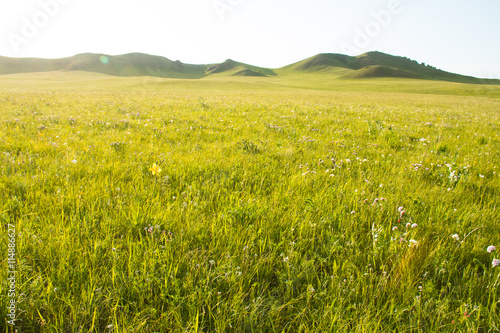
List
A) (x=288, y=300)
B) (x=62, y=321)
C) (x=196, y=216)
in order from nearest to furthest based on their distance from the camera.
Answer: (x=62, y=321) → (x=288, y=300) → (x=196, y=216)

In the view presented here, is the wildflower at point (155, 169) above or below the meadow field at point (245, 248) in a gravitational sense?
above

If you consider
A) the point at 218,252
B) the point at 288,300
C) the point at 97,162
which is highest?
the point at 97,162

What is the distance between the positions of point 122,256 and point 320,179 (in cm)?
297

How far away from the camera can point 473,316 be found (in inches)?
65.4

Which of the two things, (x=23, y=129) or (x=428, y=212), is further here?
(x=23, y=129)

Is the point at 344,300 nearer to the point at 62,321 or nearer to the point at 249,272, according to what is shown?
the point at 249,272

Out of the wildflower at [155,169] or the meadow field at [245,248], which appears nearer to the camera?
the meadow field at [245,248]

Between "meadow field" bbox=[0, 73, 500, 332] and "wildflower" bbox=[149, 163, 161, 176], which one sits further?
"wildflower" bbox=[149, 163, 161, 176]

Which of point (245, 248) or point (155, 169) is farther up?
point (155, 169)

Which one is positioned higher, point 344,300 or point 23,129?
point 23,129

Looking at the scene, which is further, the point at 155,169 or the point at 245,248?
the point at 155,169

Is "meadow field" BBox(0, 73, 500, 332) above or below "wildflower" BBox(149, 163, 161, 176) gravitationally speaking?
below

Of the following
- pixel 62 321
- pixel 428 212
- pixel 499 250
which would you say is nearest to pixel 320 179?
pixel 428 212

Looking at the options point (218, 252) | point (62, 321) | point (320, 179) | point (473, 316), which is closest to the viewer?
point (62, 321)
